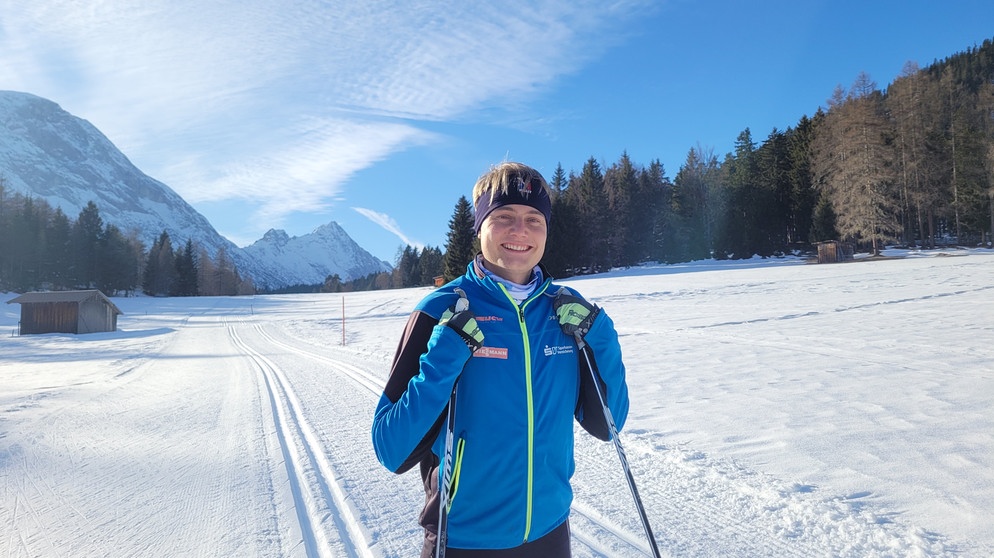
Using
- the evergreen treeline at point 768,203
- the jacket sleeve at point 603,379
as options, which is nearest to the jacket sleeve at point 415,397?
the jacket sleeve at point 603,379

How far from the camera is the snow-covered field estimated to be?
128 inches

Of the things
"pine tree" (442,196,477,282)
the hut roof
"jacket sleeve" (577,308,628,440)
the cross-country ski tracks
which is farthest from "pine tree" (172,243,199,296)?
"jacket sleeve" (577,308,628,440)

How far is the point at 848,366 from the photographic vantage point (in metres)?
7.29

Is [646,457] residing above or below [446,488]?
below

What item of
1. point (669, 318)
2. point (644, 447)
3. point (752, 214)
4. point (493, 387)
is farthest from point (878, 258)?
point (493, 387)

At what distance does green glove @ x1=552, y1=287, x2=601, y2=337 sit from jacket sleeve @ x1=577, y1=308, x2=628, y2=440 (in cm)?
3

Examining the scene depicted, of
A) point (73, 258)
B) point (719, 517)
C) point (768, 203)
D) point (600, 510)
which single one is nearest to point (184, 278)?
point (73, 258)

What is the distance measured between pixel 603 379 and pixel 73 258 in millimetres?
78462

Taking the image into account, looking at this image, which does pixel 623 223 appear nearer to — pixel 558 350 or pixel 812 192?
pixel 812 192

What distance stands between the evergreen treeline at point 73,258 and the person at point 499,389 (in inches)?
3009

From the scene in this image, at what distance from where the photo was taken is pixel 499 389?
1.63 metres

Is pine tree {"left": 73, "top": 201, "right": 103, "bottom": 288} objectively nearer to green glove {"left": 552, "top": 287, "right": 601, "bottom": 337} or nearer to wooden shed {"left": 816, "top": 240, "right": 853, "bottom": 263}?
green glove {"left": 552, "top": 287, "right": 601, "bottom": 337}

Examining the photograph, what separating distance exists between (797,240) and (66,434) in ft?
165

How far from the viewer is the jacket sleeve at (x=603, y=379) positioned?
182cm
